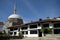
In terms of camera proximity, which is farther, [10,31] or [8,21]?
[8,21]

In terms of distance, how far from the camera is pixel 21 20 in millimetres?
81438

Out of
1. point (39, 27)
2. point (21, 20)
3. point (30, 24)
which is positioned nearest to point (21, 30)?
point (30, 24)

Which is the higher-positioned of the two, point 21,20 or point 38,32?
point 21,20

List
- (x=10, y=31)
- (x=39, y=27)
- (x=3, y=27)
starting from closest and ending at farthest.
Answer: (x=39, y=27)
(x=10, y=31)
(x=3, y=27)

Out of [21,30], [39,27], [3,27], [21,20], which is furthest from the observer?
[21,20]

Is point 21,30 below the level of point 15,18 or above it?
below

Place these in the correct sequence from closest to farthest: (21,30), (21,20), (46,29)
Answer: (46,29) < (21,30) < (21,20)

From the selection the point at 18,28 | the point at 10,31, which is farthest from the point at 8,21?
the point at 18,28

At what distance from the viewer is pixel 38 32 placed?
2069 inches

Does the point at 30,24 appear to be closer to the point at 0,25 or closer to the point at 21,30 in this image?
the point at 21,30

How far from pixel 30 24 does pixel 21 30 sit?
789cm

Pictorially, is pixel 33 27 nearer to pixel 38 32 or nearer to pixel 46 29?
pixel 38 32

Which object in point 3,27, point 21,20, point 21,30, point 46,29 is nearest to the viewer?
point 46,29

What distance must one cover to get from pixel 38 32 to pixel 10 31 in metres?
19.6
